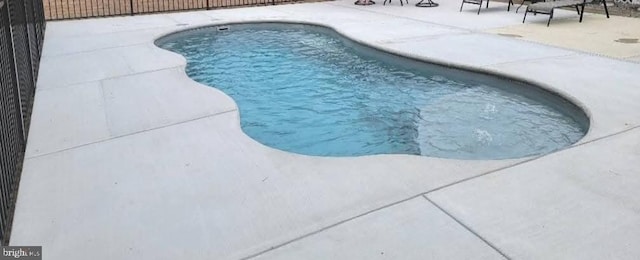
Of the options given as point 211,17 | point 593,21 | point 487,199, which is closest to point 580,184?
point 487,199

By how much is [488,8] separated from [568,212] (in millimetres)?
9705

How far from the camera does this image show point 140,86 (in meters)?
5.27

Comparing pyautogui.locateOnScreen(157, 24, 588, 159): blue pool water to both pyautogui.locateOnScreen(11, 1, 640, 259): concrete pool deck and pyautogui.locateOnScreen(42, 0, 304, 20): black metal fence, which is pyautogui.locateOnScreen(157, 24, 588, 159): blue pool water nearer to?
pyautogui.locateOnScreen(11, 1, 640, 259): concrete pool deck

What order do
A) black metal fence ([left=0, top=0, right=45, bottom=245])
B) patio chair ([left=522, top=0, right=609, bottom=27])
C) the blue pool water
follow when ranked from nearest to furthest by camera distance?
black metal fence ([left=0, top=0, right=45, bottom=245]) < the blue pool water < patio chair ([left=522, top=0, right=609, bottom=27])

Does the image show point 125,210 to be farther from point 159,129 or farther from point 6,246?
point 159,129

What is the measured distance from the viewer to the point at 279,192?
289cm

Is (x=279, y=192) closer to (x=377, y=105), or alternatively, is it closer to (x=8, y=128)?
(x=8, y=128)

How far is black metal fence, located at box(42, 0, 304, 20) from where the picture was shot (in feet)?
35.0

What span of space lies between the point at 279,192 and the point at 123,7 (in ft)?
34.3

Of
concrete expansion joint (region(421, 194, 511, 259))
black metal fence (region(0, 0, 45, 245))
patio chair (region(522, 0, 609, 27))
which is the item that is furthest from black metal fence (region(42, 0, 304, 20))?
concrete expansion joint (region(421, 194, 511, 259))

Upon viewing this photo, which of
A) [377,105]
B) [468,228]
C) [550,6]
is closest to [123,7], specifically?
[377,105]

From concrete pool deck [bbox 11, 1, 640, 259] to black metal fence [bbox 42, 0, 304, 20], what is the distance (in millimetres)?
6361

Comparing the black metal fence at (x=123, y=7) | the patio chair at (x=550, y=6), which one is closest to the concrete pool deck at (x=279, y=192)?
the patio chair at (x=550, y=6)

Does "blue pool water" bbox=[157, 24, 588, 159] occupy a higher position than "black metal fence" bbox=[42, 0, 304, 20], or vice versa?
"black metal fence" bbox=[42, 0, 304, 20]
